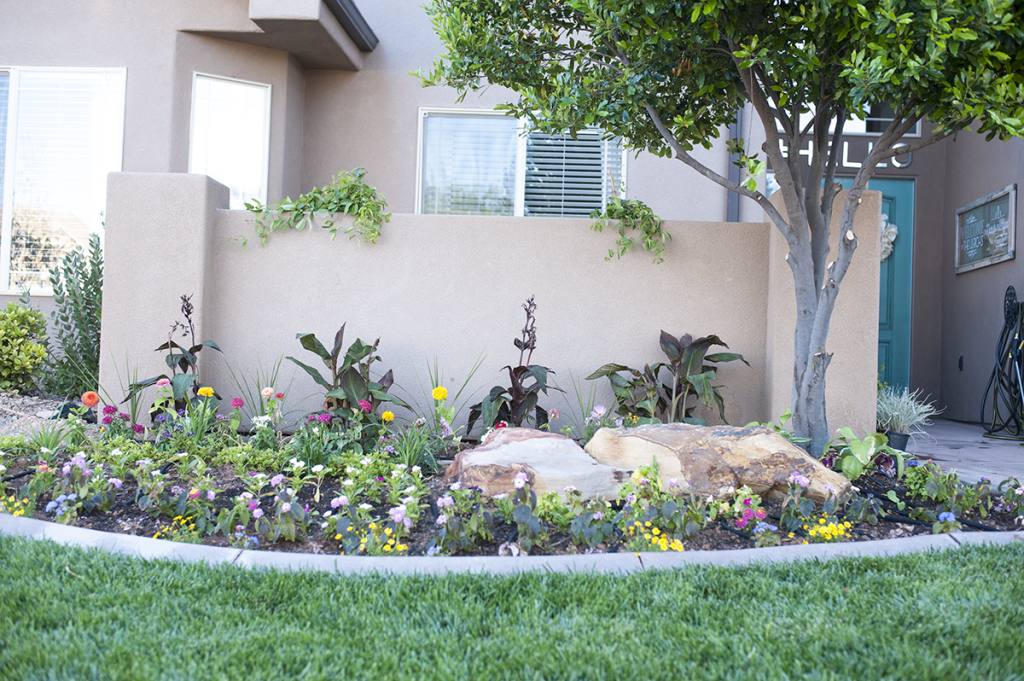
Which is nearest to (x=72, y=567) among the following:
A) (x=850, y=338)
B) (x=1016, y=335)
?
(x=850, y=338)

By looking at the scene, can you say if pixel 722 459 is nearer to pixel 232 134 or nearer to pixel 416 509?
pixel 416 509

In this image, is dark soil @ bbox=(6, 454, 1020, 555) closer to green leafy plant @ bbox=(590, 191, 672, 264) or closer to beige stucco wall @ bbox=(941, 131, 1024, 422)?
green leafy plant @ bbox=(590, 191, 672, 264)

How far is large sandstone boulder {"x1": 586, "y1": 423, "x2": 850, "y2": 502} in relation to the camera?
3.05 metres

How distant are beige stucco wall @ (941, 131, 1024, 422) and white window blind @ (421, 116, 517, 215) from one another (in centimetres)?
421

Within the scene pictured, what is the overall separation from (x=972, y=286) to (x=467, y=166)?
4.89m

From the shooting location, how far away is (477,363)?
4.64 metres

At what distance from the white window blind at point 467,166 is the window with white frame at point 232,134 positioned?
1.51m

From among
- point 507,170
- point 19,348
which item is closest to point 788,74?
point 507,170

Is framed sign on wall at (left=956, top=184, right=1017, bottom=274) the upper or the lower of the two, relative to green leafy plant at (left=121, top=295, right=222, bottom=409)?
upper

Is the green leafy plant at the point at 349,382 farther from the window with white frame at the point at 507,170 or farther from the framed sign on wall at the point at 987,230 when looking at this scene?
the framed sign on wall at the point at 987,230

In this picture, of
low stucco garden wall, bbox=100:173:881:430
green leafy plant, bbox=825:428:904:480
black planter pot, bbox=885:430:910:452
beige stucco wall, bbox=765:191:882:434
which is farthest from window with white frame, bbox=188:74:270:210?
black planter pot, bbox=885:430:910:452

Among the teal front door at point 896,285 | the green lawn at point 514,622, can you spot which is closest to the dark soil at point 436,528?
the green lawn at point 514,622

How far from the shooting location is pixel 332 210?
459 centimetres

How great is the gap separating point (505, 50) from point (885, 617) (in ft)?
10.9
